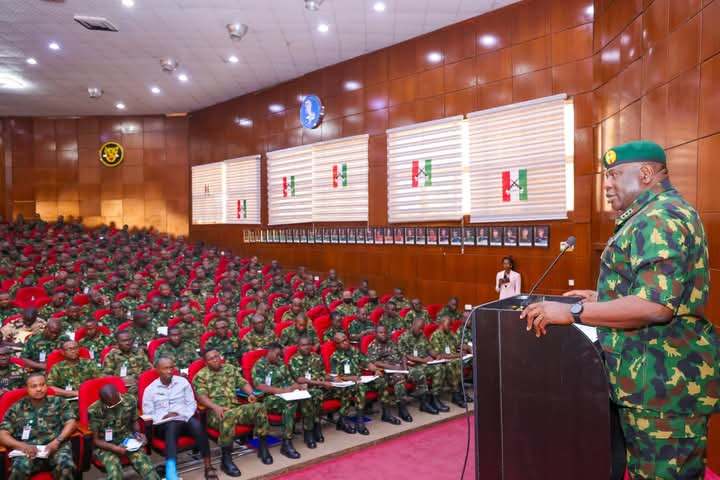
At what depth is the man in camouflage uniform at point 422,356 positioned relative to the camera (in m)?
6.07

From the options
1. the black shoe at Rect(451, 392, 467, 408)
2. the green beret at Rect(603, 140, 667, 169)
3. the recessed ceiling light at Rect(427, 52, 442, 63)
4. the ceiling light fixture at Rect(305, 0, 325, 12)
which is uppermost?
the ceiling light fixture at Rect(305, 0, 325, 12)

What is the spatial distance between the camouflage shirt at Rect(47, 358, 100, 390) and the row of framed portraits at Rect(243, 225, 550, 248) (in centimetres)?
602

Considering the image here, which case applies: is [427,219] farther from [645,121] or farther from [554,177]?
[645,121]

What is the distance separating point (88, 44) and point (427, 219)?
24.1ft

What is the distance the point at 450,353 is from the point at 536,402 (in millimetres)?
5019

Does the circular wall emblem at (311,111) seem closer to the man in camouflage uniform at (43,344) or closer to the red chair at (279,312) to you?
the red chair at (279,312)

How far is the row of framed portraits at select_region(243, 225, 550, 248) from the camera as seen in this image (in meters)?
8.24

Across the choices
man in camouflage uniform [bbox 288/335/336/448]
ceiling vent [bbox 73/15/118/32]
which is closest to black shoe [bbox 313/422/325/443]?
man in camouflage uniform [bbox 288/335/336/448]

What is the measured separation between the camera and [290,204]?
12.8 m

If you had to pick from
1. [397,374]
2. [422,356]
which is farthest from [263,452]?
[422,356]

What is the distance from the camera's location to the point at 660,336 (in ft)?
4.92

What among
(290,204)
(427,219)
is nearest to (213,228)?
(290,204)

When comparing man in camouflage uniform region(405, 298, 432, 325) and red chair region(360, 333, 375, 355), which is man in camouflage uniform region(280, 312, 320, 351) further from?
man in camouflage uniform region(405, 298, 432, 325)

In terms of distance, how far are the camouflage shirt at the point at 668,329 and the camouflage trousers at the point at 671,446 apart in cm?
3
